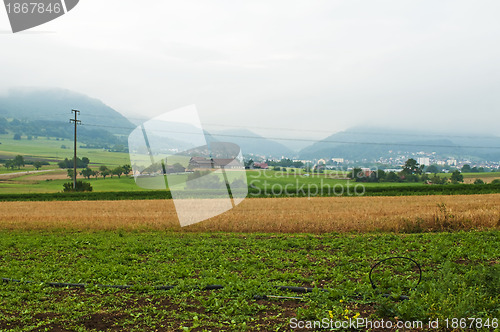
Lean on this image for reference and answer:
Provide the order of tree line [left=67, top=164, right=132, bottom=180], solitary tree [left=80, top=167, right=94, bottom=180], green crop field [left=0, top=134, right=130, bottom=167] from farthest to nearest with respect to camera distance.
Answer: green crop field [left=0, top=134, right=130, bottom=167] < solitary tree [left=80, top=167, right=94, bottom=180] < tree line [left=67, top=164, right=132, bottom=180]

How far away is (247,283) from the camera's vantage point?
8.40 m

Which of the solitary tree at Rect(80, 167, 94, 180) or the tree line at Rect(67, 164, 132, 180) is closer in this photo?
the tree line at Rect(67, 164, 132, 180)

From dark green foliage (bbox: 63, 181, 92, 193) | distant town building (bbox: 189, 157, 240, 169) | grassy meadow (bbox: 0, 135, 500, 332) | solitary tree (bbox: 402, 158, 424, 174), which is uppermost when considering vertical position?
distant town building (bbox: 189, 157, 240, 169)

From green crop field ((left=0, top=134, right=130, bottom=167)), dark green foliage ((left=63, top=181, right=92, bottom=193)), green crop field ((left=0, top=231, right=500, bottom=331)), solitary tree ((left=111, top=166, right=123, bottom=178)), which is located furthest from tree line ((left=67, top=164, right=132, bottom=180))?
green crop field ((left=0, top=231, right=500, bottom=331))

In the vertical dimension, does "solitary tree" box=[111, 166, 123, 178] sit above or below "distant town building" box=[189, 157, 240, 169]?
below

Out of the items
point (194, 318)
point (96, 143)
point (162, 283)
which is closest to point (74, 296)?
point (162, 283)

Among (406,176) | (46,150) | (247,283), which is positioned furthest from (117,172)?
(46,150)

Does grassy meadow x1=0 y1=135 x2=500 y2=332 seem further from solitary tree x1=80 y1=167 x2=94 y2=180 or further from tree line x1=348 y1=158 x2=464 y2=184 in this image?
solitary tree x1=80 y1=167 x2=94 y2=180

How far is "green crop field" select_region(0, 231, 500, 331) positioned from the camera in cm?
652

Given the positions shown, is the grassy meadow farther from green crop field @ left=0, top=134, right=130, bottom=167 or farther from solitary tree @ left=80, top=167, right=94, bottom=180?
green crop field @ left=0, top=134, right=130, bottom=167

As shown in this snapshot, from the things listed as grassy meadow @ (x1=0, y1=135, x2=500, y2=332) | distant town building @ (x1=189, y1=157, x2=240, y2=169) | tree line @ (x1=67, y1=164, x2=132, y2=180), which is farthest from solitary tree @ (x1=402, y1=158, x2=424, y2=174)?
tree line @ (x1=67, y1=164, x2=132, y2=180)

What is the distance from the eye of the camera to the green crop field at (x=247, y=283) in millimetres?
6523

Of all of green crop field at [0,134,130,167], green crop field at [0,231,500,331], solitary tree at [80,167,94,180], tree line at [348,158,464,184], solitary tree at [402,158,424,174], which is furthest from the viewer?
green crop field at [0,134,130,167]

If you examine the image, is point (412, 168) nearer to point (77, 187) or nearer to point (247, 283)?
point (77, 187)
